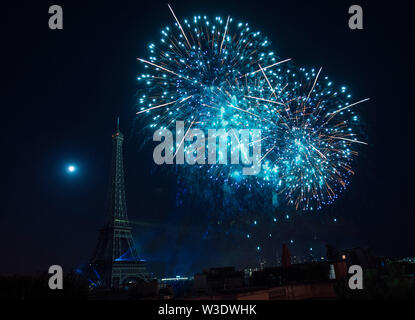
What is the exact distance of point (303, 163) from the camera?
21953mm

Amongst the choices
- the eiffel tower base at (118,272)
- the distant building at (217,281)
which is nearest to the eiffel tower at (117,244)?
the eiffel tower base at (118,272)

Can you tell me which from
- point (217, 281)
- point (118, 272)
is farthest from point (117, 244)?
point (217, 281)

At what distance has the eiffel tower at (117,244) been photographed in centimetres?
6125

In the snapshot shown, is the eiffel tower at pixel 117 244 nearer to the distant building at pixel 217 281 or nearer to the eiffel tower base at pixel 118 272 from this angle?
the eiffel tower base at pixel 118 272

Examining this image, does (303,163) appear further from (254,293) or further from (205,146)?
(254,293)

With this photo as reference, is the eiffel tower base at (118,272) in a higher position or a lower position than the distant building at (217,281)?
lower

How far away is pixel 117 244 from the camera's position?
64875 millimetres

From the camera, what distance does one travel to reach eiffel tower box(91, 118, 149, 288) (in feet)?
201

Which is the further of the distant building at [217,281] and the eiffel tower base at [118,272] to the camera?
the eiffel tower base at [118,272]

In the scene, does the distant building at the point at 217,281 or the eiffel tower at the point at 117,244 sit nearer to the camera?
the distant building at the point at 217,281

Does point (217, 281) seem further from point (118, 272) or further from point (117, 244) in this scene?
point (117, 244)

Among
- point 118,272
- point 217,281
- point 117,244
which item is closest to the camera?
point 217,281
